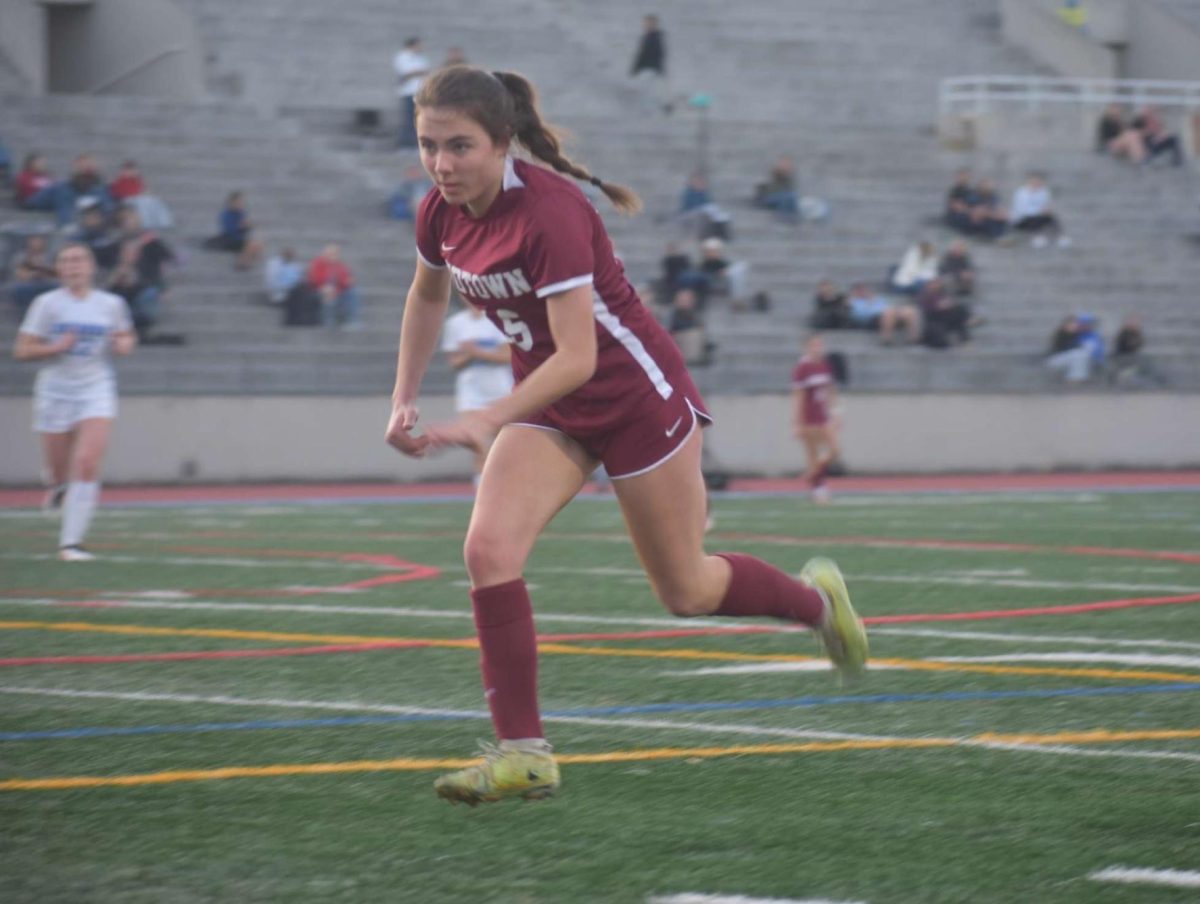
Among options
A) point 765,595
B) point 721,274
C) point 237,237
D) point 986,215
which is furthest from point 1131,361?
point 765,595

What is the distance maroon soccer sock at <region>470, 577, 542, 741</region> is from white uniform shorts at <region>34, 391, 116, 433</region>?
8.61m

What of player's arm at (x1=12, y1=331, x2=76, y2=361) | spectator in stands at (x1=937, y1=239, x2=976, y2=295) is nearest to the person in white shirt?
player's arm at (x1=12, y1=331, x2=76, y2=361)

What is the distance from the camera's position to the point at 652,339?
5770 millimetres

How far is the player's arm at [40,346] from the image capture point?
13.5 m

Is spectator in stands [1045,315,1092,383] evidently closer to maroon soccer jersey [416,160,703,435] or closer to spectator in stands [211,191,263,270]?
spectator in stands [211,191,263,270]

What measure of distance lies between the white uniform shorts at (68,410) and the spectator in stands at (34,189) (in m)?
12.6

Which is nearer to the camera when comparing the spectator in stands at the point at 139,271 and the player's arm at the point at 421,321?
the player's arm at the point at 421,321

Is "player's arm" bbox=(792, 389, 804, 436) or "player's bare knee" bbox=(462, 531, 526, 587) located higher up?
"player's bare knee" bbox=(462, 531, 526, 587)

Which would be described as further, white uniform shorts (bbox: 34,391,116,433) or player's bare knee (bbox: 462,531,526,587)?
white uniform shorts (bbox: 34,391,116,433)

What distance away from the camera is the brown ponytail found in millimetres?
5383

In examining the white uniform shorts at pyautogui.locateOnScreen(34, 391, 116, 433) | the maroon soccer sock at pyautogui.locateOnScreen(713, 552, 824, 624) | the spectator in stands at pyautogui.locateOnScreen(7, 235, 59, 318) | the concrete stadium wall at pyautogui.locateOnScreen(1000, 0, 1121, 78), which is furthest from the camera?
the concrete stadium wall at pyautogui.locateOnScreen(1000, 0, 1121, 78)

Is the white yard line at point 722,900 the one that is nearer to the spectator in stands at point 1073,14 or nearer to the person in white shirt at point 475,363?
the person in white shirt at point 475,363

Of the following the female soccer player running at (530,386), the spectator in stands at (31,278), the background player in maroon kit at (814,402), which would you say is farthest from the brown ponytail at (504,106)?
the spectator in stands at (31,278)

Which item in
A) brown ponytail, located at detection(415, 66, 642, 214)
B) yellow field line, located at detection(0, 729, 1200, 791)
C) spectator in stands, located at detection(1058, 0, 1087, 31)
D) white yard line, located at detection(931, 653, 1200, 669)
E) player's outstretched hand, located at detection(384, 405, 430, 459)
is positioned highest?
spectator in stands, located at detection(1058, 0, 1087, 31)
